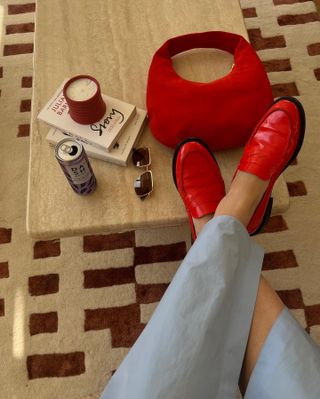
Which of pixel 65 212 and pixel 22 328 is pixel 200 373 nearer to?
pixel 65 212

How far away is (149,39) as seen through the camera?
1023mm

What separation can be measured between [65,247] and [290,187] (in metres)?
0.67

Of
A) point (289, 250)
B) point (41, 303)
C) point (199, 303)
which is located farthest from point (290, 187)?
point (41, 303)

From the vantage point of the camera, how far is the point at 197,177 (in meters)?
0.90

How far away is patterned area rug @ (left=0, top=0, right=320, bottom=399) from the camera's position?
1101 mm

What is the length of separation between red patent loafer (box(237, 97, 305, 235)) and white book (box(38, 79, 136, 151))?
258mm

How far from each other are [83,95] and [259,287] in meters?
0.49

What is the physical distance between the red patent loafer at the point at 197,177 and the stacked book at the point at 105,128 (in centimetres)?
10

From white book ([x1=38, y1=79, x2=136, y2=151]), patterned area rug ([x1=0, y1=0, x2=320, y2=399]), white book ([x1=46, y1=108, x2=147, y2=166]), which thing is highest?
white book ([x1=38, y1=79, x2=136, y2=151])

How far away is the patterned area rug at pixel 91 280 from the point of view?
110 centimetres

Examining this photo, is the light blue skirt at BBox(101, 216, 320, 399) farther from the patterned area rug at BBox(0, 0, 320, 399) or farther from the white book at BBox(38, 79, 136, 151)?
the patterned area rug at BBox(0, 0, 320, 399)

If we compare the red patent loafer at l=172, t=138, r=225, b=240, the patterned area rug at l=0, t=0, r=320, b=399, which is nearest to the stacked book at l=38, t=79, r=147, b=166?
the red patent loafer at l=172, t=138, r=225, b=240

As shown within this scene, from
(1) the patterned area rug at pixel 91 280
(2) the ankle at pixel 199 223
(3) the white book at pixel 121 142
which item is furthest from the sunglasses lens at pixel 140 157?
(1) the patterned area rug at pixel 91 280

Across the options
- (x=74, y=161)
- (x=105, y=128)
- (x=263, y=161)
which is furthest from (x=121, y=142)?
(x=263, y=161)
